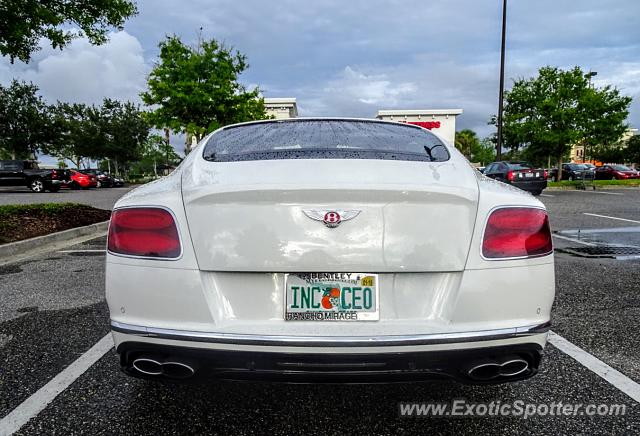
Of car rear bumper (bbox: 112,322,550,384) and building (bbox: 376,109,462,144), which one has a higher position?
building (bbox: 376,109,462,144)

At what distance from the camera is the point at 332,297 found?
71.6 inches

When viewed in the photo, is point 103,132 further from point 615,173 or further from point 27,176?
point 615,173

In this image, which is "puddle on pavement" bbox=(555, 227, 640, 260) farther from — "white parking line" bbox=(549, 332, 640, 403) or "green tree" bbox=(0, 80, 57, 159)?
"green tree" bbox=(0, 80, 57, 159)

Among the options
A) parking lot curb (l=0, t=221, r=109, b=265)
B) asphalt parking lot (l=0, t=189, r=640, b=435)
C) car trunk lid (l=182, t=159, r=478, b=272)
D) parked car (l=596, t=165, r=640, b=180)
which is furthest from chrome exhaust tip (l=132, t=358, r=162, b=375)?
parked car (l=596, t=165, r=640, b=180)

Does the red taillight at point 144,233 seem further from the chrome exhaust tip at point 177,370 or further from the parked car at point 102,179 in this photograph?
the parked car at point 102,179

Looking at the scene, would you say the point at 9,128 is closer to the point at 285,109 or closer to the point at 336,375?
the point at 285,109

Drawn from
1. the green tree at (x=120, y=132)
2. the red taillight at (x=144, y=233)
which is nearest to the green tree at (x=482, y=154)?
the green tree at (x=120, y=132)

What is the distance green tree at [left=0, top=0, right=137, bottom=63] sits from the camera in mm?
7441

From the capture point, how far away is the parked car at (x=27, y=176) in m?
22.7

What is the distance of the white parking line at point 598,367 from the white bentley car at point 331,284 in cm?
95

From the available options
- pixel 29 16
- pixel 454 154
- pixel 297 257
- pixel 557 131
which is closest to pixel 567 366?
pixel 454 154

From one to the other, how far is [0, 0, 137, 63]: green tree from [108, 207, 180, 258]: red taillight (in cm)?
750

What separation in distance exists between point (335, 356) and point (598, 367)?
6.30ft

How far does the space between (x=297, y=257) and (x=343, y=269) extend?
193 mm
